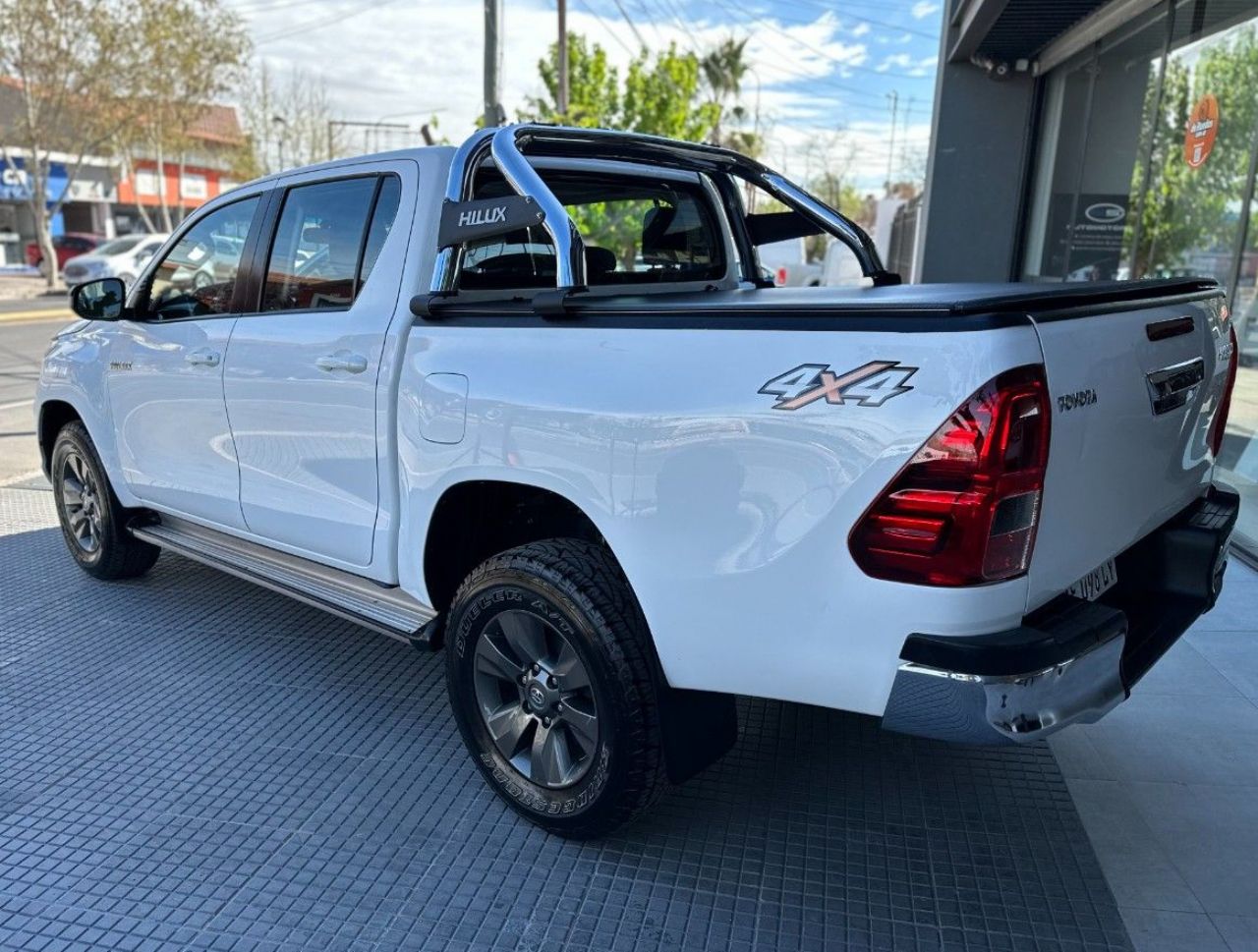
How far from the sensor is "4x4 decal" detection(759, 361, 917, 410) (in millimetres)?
2002

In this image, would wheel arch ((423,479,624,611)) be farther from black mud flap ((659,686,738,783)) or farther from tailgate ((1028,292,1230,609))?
tailgate ((1028,292,1230,609))

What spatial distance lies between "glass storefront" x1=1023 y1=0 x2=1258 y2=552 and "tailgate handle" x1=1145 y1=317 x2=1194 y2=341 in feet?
11.8

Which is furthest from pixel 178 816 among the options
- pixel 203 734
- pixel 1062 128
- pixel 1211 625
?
pixel 1062 128

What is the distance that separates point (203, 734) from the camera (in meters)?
3.43

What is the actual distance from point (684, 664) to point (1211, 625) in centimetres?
331

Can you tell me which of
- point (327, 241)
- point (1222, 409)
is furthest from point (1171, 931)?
point (327, 241)

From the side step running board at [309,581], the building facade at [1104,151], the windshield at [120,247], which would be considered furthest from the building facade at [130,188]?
the side step running board at [309,581]

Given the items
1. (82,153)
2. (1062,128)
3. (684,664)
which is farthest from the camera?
(82,153)

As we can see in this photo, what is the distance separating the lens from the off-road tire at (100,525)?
4707 mm

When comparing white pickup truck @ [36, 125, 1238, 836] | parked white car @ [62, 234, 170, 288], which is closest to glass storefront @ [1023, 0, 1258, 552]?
white pickup truck @ [36, 125, 1238, 836]

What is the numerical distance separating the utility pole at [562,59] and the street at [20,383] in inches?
400

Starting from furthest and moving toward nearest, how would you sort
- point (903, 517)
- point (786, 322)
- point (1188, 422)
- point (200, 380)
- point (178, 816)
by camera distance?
point (200, 380), point (178, 816), point (1188, 422), point (786, 322), point (903, 517)

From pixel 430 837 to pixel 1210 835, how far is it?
7.46ft

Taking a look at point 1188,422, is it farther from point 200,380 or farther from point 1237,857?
point 200,380
